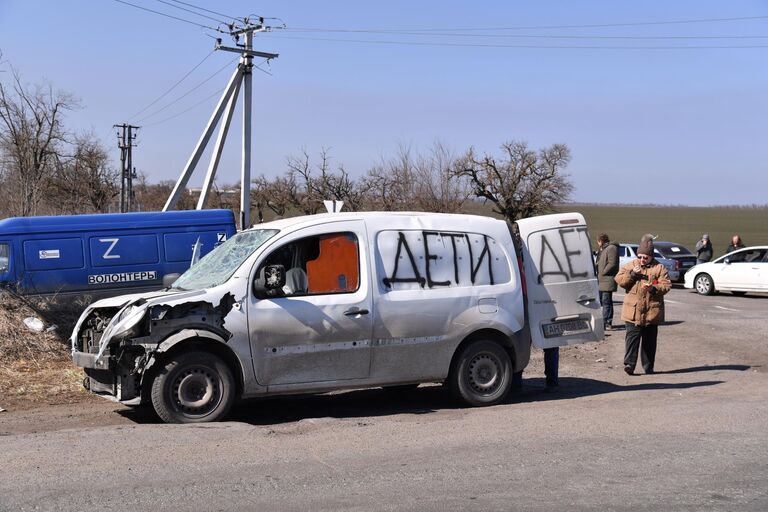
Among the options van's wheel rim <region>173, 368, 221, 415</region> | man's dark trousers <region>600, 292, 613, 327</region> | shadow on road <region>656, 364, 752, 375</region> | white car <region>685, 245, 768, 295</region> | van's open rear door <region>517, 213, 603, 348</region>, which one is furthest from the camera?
white car <region>685, 245, 768, 295</region>

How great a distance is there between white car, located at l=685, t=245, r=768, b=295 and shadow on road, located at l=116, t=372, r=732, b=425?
15.4 metres

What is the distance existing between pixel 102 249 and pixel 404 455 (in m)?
10.6

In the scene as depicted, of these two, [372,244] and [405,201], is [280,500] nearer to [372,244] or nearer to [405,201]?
[372,244]

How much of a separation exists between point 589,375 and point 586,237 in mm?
2918

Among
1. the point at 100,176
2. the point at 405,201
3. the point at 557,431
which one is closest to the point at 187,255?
the point at 557,431

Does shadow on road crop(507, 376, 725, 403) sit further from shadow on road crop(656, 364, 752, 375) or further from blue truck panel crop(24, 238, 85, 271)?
blue truck panel crop(24, 238, 85, 271)

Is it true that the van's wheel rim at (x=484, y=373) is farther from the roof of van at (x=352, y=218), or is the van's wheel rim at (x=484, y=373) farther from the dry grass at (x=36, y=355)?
the dry grass at (x=36, y=355)

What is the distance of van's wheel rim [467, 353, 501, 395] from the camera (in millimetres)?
9477

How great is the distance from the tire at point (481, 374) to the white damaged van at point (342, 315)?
1 cm

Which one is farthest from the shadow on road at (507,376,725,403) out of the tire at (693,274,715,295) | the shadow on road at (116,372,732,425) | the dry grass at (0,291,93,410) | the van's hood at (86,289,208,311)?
the tire at (693,274,715,295)

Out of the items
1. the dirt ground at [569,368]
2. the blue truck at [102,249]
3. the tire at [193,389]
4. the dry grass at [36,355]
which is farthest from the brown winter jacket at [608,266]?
the tire at [193,389]

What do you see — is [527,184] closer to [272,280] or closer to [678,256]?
[678,256]

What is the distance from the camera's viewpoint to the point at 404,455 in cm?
686

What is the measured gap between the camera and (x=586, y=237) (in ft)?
33.9
